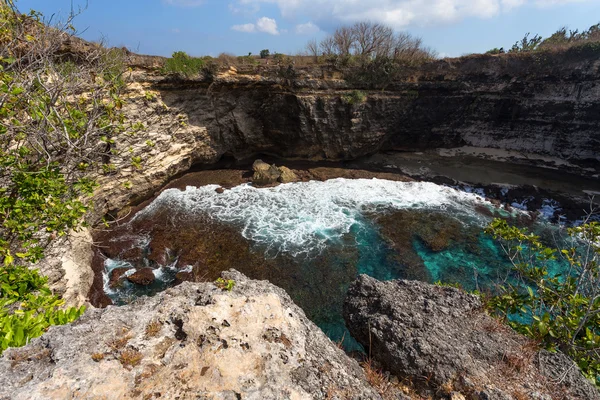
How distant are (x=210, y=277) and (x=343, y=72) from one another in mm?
16985

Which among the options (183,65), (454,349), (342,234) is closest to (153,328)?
(454,349)

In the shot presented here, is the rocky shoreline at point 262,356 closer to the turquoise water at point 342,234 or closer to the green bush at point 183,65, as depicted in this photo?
the turquoise water at point 342,234

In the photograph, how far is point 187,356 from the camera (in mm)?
3039

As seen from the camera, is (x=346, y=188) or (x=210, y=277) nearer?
(x=210, y=277)

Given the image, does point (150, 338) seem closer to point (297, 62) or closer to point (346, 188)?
point (346, 188)

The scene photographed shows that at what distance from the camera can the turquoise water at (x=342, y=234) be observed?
446 inches

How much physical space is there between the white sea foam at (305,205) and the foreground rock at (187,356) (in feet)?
30.6

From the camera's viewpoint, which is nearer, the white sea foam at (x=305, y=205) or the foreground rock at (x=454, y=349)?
the foreground rock at (x=454, y=349)

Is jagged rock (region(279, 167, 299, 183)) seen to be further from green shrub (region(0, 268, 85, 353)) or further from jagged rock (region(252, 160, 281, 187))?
green shrub (region(0, 268, 85, 353))

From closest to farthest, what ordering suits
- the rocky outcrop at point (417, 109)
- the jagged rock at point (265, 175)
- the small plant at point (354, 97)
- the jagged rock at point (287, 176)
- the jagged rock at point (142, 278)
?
the jagged rock at point (142, 278) < the rocky outcrop at point (417, 109) < the jagged rock at point (265, 175) < the jagged rock at point (287, 176) < the small plant at point (354, 97)

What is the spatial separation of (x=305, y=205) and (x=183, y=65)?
10761 mm

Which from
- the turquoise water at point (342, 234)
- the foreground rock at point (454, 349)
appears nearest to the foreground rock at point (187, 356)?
the foreground rock at point (454, 349)

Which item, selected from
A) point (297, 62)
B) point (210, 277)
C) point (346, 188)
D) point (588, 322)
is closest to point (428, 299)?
point (588, 322)

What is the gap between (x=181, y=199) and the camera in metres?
17.0
